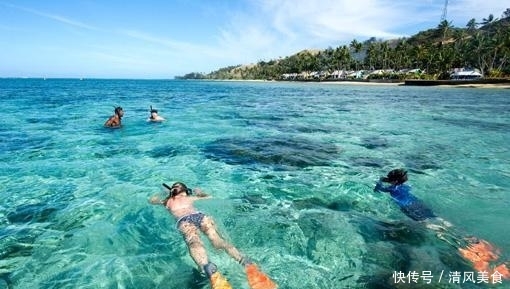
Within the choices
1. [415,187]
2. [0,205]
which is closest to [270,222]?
[415,187]

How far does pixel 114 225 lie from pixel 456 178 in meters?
10.0

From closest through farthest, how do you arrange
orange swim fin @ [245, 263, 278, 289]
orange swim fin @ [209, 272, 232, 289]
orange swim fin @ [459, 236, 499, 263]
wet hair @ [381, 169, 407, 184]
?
orange swim fin @ [209, 272, 232, 289] → orange swim fin @ [245, 263, 278, 289] → orange swim fin @ [459, 236, 499, 263] → wet hair @ [381, 169, 407, 184]

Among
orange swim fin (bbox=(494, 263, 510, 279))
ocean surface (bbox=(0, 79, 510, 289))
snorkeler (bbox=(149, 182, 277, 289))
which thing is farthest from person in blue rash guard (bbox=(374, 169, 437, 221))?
snorkeler (bbox=(149, 182, 277, 289))

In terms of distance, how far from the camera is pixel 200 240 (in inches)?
248

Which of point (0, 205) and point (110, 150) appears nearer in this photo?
point (0, 205)

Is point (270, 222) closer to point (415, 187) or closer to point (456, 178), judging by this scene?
point (415, 187)

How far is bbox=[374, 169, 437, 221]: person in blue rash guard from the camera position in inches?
309

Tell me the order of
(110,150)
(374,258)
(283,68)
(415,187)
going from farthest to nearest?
(283,68), (110,150), (415,187), (374,258)

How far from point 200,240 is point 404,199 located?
507 centimetres

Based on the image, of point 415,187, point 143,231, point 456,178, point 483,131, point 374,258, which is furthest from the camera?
point 483,131

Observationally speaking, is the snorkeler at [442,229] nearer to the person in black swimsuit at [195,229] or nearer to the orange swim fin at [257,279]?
the orange swim fin at [257,279]

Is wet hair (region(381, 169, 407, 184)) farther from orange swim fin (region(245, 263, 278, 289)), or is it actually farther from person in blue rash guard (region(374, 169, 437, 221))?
orange swim fin (region(245, 263, 278, 289))

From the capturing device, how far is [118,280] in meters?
5.75

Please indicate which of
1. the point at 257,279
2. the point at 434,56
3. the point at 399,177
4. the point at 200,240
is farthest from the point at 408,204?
the point at 434,56
